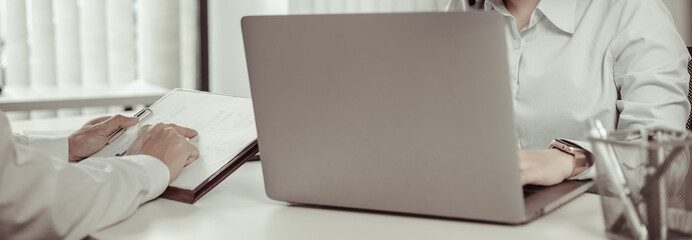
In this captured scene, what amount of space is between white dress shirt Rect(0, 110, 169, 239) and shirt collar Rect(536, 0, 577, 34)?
2.70 ft

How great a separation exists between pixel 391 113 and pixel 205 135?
407 millimetres

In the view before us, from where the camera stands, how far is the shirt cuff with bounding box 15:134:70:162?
1.05 meters

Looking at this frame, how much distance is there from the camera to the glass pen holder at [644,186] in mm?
654

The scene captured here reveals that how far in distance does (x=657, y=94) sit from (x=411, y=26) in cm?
64

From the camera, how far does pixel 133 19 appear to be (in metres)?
2.77

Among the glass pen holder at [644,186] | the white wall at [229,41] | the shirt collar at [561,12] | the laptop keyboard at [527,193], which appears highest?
the shirt collar at [561,12]

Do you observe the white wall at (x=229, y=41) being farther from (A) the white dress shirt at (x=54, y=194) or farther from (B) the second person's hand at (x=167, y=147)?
(A) the white dress shirt at (x=54, y=194)

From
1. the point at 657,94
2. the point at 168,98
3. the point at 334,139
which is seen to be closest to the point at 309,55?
the point at 334,139

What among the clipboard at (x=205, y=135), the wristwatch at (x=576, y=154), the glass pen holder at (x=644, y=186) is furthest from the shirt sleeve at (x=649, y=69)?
the clipboard at (x=205, y=135)

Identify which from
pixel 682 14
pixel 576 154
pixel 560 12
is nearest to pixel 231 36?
pixel 682 14

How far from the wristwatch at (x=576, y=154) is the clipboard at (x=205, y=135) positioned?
42cm

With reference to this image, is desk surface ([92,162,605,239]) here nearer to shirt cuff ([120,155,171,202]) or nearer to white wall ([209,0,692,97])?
shirt cuff ([120,155,171,202])

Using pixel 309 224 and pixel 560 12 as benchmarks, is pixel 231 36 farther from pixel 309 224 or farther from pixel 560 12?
pixel 309 224

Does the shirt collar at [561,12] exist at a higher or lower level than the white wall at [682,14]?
higher
